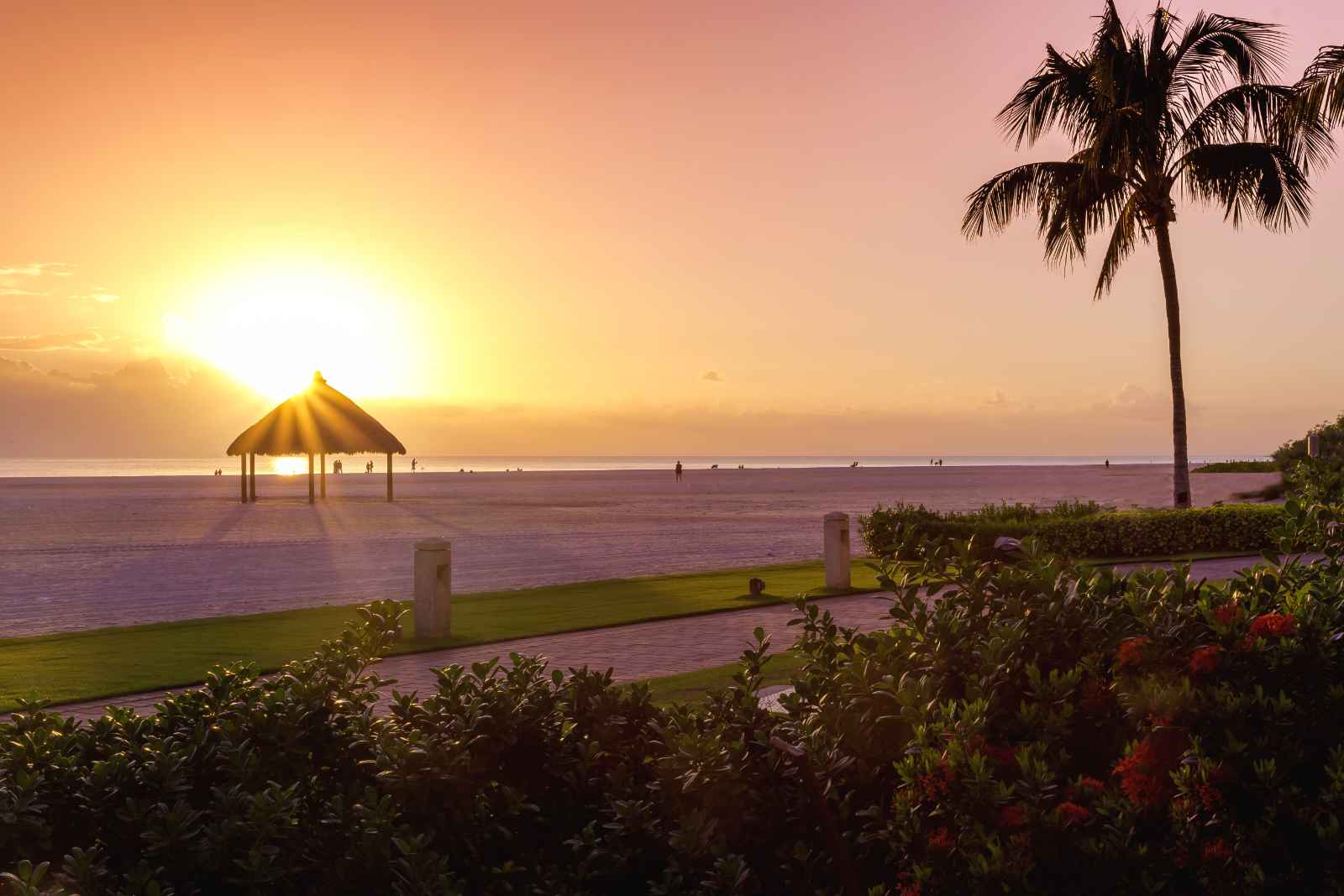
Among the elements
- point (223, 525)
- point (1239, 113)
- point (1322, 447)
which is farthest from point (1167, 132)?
point (223, 525)

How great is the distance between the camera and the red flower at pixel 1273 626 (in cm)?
346

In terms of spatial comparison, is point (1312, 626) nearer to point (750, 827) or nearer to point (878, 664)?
point (878, 664)

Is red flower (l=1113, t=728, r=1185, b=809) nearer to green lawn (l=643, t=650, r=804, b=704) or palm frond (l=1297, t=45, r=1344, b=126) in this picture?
green lawn (l=643, t=650, r=804, b=704)

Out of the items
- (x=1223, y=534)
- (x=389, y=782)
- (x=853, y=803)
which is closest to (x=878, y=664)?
(x=853, y=803)

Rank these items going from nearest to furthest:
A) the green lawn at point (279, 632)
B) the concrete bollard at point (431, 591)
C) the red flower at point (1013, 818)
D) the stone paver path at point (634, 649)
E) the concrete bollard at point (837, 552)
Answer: the red flower at point (1013, 818), the stone paver path at point (634, 649), the green lawn at point (279, 632), the concrete bollard at point (431, 591), the concrete bollard at point (837, 552)

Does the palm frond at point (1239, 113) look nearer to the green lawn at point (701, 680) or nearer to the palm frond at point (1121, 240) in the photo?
the palm frond at point (1121, 240)

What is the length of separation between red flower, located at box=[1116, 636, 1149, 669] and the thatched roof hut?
158 feet

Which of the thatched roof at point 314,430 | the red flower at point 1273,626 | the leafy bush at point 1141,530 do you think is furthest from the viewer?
the thatched roof at point 314,430

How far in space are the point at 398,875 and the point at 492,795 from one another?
502 mm

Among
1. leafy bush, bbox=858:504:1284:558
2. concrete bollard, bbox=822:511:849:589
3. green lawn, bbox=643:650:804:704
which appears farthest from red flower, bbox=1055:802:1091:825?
leafy bush, bbox=858:504:1284:558

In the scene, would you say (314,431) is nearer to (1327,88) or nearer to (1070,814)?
(1327,88)

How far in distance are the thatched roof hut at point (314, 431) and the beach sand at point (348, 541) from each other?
2.73 m

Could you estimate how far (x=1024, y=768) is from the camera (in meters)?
3.13

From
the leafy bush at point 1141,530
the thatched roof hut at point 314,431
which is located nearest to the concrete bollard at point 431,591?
the leafy bush at point 1141,530
